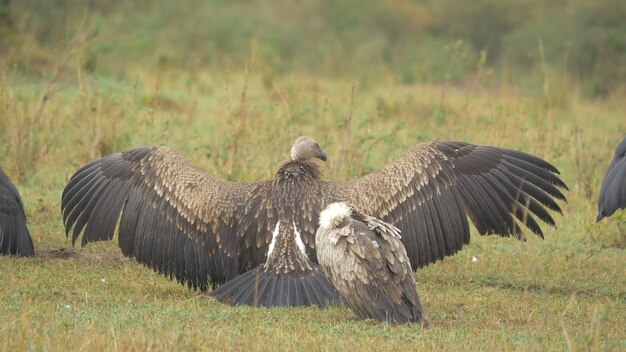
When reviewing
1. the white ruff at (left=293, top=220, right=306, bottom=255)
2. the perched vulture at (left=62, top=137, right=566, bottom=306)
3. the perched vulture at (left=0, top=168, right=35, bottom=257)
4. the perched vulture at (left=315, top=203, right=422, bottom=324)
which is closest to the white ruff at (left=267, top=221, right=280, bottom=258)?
the perched vulture at (left=62, top=137, right=566, bottom=306)

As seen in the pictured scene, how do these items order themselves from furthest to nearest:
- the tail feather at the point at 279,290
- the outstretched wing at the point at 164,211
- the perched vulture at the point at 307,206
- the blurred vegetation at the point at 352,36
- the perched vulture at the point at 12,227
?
the blurred vegetation at the point at 352,36
the perched vulture at the point at 12,227
the outstretched wing at the point at 164,211
the perched vulture at the point at 307,206
the tail feather at the point at 279,290

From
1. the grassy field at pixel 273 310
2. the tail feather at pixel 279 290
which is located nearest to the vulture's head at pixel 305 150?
the tail feather at pixel 279 290

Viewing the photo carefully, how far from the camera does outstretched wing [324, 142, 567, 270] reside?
8.21 metres

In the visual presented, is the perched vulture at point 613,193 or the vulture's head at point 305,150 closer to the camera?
the perched vulture at point 613,193

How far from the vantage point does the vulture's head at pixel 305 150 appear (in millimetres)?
8717

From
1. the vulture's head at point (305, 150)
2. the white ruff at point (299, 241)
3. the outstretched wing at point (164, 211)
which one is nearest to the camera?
the white ruff at point (299, 241)

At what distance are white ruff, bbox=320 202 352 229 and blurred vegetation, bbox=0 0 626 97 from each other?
8.42 metres

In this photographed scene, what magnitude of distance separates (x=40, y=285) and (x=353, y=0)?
23.9 metres

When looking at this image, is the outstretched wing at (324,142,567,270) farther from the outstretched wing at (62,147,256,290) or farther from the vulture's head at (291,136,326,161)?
the outstretched wing at (62,147,256,290)

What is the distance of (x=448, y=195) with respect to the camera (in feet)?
27.2

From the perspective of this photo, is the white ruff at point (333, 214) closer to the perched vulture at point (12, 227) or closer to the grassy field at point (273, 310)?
the grassy field at point (273, 310)

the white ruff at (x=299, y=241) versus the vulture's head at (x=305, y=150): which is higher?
the vulture's head at (x=305, y=150)

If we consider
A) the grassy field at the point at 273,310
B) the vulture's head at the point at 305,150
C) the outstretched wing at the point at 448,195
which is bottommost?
the grassy field at the point at 273,310

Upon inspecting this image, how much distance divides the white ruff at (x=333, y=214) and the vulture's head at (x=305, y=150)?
1.28 metres
